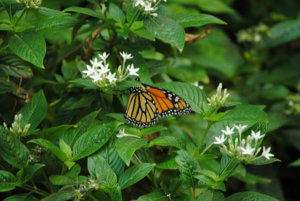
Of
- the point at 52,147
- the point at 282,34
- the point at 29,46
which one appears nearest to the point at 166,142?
the point at 52,147

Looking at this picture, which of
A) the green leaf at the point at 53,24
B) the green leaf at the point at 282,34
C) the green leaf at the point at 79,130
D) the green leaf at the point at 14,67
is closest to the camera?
the green leaf at the point at 79,130

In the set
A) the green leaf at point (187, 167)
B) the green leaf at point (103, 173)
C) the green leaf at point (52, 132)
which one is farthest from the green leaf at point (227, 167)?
the green leaf at point (52, 132)

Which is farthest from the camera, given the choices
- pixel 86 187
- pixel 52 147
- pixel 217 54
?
pixel 217 54

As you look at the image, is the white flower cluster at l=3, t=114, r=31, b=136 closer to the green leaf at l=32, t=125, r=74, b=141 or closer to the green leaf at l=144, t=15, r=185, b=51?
the green leaf at l=32, t=125, r=74, b=141

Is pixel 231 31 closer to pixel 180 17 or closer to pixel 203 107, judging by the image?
pixel 180 17

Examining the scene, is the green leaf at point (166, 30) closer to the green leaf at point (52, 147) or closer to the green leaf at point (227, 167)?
the green leaf at point (227, 167)

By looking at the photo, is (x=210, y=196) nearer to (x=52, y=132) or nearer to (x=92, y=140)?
(x=92, y=140)
